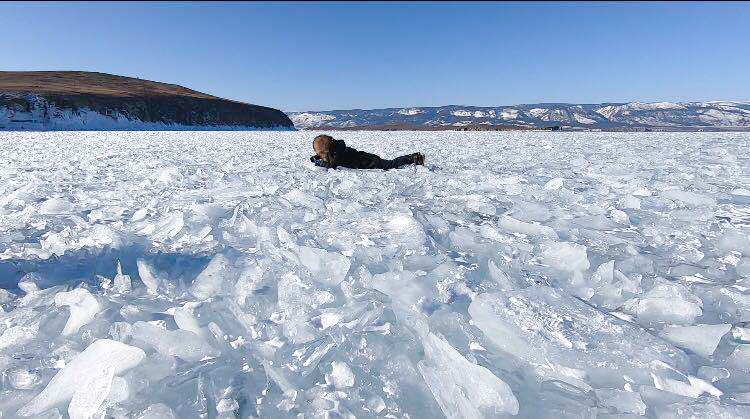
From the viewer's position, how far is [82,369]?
4.27 ft

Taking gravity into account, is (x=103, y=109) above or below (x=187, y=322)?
above

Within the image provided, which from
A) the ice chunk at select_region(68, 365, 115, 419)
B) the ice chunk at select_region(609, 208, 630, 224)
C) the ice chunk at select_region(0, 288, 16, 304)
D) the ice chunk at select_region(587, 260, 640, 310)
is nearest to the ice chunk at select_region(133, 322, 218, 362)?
the ice chunk at select_region(68, 365, 115, 419)

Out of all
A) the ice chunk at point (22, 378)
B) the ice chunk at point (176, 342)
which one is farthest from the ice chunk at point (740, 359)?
the ice chunk at point (22, 378)

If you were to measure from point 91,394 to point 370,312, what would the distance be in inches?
40.7

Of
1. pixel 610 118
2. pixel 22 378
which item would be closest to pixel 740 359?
pixel 22 378

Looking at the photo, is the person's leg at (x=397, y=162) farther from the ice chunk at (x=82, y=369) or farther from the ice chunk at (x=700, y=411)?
the ice chunk at (x=700, y=411)

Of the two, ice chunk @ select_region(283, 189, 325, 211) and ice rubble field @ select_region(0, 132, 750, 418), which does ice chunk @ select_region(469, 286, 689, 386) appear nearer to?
ice rubble field @ select_region(0, 132, 750, 418)

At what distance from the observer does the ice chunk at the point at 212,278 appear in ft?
6.68

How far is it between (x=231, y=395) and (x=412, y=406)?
0.61m

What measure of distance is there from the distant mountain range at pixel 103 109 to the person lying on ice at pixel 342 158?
41735 millimetres

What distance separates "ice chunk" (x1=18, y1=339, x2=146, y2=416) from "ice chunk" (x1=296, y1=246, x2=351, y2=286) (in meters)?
0.96

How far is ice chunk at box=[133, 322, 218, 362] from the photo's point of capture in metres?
1.48

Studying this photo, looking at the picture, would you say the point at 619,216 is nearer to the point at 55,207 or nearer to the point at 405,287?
the point at 405,287

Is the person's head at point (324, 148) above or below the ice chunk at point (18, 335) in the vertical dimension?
above
